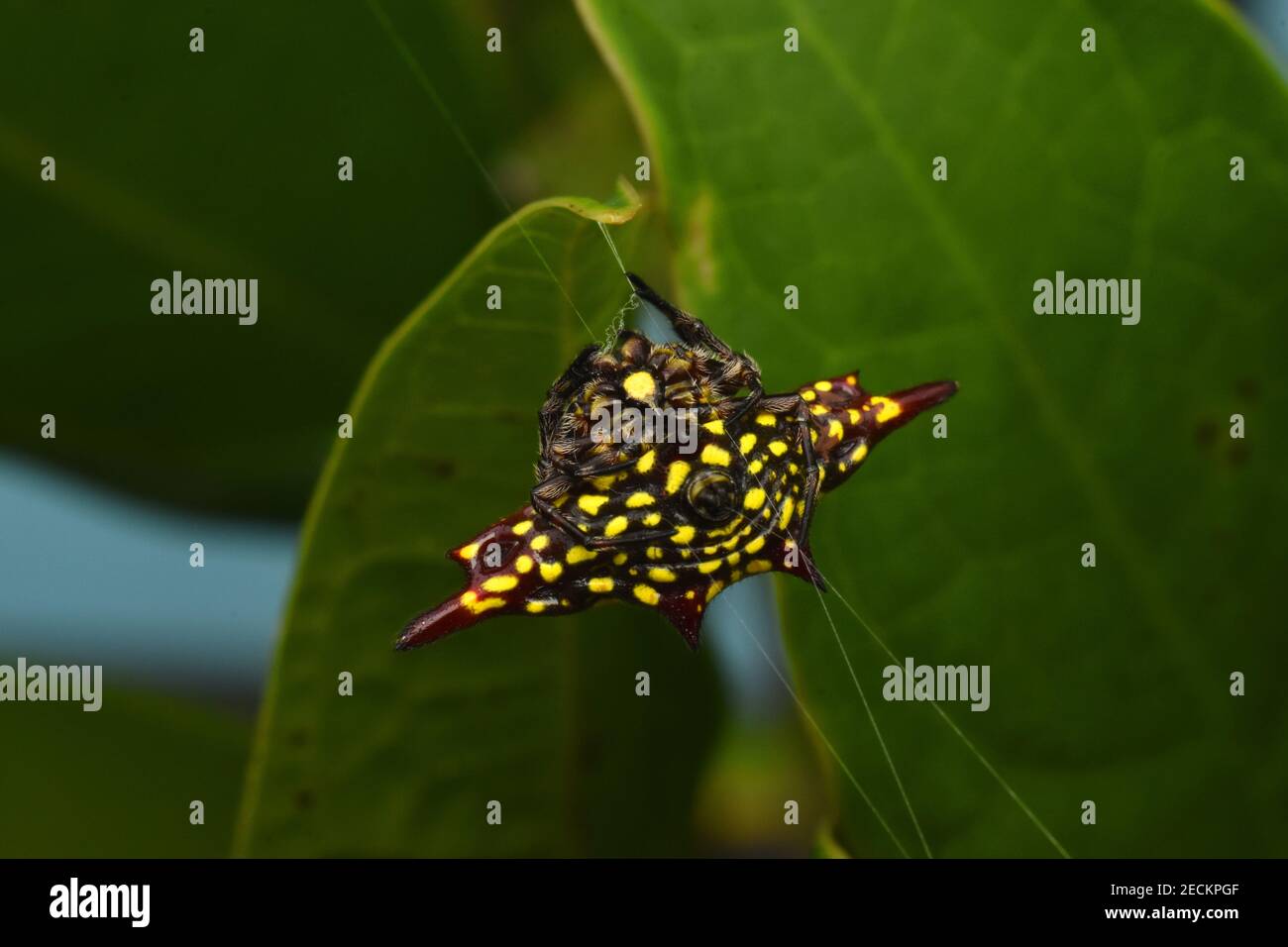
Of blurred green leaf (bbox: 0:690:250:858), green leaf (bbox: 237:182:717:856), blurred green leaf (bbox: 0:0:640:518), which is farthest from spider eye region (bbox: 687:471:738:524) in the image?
blurred green leaf (bbox: 0:690:250:858)

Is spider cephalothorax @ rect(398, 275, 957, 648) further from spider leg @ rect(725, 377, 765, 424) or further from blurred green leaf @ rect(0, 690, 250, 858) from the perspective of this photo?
blurred green leaf @ rect(0, 690, 250, 858)

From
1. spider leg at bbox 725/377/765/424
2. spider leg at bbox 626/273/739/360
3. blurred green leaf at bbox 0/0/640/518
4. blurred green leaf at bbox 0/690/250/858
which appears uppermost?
blurred green leaf at bbox 0/0/640/518

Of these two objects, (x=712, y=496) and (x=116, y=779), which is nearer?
(x=712, y=496)

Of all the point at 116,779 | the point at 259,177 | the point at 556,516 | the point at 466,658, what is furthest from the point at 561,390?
the point at 116,779

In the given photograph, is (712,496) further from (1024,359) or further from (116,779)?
(116,779)

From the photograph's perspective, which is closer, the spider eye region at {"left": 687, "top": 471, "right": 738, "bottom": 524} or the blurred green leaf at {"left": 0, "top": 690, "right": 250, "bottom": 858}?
the spider eye region at {"left": 687, "top": 471, "right": 738, "bottom": 524}

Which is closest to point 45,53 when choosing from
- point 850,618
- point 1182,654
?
point 850,618
